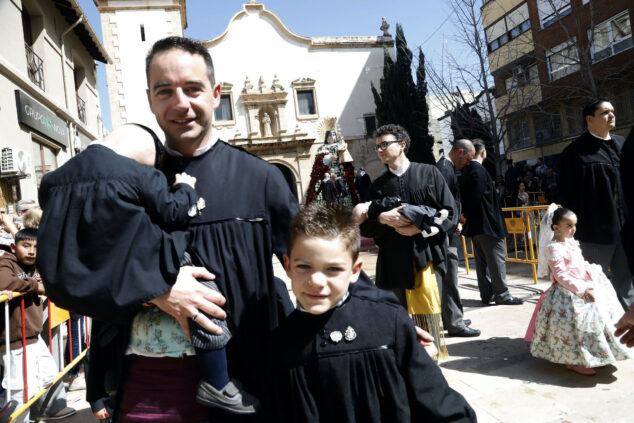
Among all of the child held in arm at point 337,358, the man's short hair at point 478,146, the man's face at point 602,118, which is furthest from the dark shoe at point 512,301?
the child held in arm at point 337,358

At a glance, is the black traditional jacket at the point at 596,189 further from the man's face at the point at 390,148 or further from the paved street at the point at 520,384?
the man's face at the point at 390,148

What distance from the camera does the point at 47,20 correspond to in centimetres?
1168

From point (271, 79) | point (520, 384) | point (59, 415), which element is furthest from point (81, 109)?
point (520, 384)

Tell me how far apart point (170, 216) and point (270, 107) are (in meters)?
27.4

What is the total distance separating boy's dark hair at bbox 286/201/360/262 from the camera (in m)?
1.57

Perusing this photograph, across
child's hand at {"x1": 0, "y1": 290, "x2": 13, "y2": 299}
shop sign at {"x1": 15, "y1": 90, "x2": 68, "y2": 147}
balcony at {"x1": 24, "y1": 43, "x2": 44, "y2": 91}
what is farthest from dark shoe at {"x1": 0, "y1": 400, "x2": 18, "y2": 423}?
balcony at {"x1": 24, "y1": 43, "x2": 44, "y2": 91}

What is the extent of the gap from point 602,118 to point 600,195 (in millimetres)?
736

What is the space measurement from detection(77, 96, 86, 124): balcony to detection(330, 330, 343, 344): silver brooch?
1563 cm

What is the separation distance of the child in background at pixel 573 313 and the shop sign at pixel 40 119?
9934 mm

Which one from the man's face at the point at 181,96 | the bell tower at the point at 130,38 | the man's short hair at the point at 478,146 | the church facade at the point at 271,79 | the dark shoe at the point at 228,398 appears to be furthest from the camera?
the church facade at the point at 271,79

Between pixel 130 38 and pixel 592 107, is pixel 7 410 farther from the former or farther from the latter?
pixel 130 38

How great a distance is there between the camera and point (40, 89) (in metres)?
10.5

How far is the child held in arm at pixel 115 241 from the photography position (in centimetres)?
118

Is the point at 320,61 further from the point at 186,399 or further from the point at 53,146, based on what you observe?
the point at 186,399
